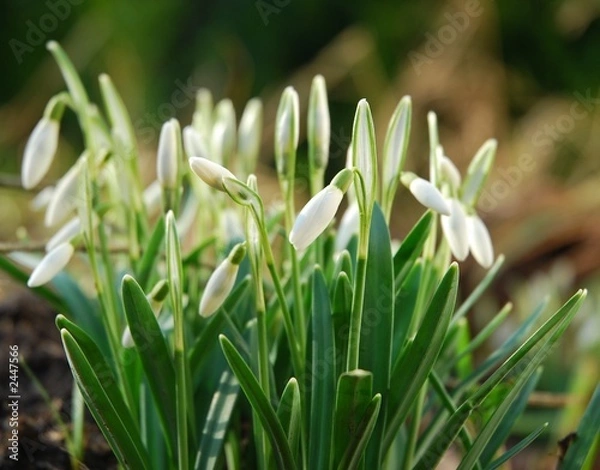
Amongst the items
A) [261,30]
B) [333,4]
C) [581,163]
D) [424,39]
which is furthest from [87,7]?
[581,163]

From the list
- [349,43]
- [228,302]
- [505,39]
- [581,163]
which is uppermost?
[228,302]

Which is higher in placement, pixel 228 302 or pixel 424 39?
pixel 228 302

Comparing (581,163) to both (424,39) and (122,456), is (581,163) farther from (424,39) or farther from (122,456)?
(122,456)

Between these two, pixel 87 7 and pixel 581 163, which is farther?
pixel 87 7

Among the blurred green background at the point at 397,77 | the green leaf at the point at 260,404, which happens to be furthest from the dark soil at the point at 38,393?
the blurred green background at the point at 397,77

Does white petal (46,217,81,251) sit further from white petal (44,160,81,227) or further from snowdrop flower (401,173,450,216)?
snowdrop flower (401,173,450,216)

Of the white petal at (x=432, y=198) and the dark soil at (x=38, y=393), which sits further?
the dark soil at (x=38, y=393)

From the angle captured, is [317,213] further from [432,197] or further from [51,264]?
[51,264]

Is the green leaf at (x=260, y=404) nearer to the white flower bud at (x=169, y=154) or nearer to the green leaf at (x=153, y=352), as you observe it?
the green leaf at (x=153, y=352)
